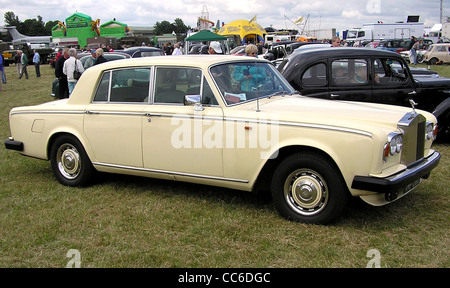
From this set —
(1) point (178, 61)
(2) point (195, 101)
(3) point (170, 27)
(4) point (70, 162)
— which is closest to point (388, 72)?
(1) point (178, 61)

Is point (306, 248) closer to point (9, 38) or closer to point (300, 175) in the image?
point (300, 175)

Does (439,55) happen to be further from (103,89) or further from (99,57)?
(103,89)

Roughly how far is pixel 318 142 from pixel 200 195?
1790 millimetres

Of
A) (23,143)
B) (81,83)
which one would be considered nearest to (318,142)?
(81,83)

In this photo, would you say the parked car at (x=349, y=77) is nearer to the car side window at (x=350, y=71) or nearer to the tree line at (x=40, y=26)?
the car side window at (x=350, y=71)

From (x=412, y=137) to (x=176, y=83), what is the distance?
2.50 m

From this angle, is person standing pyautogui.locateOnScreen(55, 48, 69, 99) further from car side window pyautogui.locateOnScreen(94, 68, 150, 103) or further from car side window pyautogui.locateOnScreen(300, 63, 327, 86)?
car side window pyautogui.locateOnScreen(300, 63, 327, 86)

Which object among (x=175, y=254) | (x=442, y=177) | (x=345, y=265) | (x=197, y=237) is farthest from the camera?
(x=442, y=177)

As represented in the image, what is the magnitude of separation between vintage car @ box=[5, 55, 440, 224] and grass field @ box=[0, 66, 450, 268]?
323 millimetres

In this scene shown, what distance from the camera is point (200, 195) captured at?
5.15 metres

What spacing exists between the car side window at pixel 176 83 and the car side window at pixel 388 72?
3.70 meters

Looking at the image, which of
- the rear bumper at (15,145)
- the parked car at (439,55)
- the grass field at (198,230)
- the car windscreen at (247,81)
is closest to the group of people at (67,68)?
the rear bumper at (15,145)

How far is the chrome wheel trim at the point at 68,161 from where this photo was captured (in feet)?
18.2

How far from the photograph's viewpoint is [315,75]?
7090 mm
